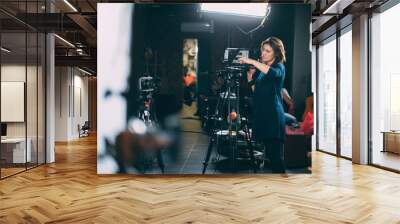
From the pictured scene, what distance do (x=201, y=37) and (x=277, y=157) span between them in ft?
7.99

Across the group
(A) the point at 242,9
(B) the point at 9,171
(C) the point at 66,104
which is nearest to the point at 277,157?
(A) the point at 242,9

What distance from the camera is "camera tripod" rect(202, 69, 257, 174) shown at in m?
6.47

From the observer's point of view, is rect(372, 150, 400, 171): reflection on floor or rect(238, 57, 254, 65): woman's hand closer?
rect(238, 57, 254, 65): woman's hand

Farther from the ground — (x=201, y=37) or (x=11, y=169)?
(x=201, y=37)

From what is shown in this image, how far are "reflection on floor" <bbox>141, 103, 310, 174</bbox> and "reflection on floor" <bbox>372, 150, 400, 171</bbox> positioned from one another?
2.02m

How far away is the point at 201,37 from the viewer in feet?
21.3

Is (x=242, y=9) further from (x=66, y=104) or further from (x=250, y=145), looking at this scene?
(x=66, y=104)

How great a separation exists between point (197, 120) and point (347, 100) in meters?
4.43

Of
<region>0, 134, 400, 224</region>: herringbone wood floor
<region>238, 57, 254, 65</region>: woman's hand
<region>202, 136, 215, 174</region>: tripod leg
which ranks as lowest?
<region>0, 134, 400, 224</region>: herringbone wood floor

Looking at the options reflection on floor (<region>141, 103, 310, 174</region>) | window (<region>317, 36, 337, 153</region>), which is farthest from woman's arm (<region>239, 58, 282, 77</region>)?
window (<region>317, 36, 337, 153</region>)

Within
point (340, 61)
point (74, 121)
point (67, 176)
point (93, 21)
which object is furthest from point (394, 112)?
point (74, 121)

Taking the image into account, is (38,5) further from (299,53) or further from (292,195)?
(292,195)

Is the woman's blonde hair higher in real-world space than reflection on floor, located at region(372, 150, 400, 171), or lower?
higher

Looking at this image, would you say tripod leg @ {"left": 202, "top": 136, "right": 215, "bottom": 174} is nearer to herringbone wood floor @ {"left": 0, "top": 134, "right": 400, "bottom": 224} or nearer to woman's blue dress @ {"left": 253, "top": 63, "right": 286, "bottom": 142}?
herringbone wood floor @ {"left": 0, "top": 134, "right": 400, "bottom": 224}
